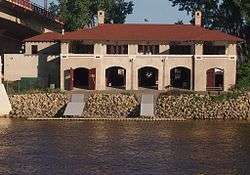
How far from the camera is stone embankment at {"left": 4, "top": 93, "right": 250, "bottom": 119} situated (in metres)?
78.1

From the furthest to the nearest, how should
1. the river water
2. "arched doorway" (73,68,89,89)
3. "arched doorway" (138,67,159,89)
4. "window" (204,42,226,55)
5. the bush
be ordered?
"arched doorway" (138,67,159,89) < "arched doorway" (73,68,89,89) < "window" (204,42,226,55) < the bush < the river water

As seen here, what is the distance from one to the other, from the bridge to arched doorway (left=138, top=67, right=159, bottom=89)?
1845 centimetres

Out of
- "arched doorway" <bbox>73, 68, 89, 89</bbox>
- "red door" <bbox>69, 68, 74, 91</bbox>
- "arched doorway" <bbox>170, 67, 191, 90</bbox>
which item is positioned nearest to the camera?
"red door" <bbox>69, 68, 74, 91</bbox>

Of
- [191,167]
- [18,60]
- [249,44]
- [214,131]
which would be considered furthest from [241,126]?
[249,44]

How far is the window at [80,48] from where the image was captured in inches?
3518

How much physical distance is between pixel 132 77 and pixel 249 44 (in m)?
29.5

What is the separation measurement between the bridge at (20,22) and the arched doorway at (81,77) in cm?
1178

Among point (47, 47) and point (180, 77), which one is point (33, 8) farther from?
point (180, 77)

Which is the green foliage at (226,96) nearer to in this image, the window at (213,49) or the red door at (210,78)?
the red door at (210,78)

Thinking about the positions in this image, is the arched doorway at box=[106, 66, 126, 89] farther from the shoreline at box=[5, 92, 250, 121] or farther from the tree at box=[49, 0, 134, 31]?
the tree at box=[49, 0, 134, 31]

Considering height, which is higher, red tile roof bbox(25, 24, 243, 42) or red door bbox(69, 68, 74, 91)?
red tile roof bbox(25, 24, 243, 42)

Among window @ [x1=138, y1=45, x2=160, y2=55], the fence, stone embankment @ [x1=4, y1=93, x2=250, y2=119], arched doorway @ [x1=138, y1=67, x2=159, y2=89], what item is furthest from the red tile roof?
stone embankment @ [x1=4, y1=93, x2=250, y2=119]

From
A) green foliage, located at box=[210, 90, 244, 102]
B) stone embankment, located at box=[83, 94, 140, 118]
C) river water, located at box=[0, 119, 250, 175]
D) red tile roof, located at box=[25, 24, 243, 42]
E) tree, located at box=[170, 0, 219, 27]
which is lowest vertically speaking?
river water, located at box=[0, 119, 250, 175]

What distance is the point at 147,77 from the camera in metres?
93.3
